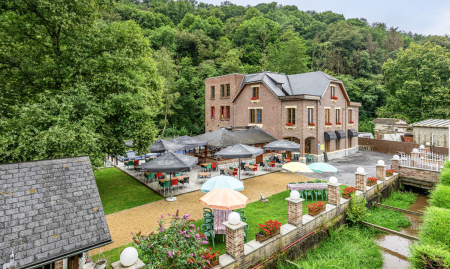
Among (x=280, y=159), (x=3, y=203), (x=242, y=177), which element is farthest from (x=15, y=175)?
(x=280, y=159)

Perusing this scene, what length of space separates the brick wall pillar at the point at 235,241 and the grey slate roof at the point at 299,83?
58.6ft

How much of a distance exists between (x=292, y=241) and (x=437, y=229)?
13.0 feet

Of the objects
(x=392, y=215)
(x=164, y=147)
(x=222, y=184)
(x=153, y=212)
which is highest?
(x=164, y=147)

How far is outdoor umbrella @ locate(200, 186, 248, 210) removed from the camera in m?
6.96

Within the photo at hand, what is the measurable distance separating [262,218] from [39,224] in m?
7.42

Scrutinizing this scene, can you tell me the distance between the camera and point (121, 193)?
12711mm

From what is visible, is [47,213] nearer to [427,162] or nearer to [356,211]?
[356,211]

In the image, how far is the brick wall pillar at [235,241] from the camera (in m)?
5.98

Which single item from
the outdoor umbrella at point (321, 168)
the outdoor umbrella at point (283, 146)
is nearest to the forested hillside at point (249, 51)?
the outdoor umbrella at point (283, 146)

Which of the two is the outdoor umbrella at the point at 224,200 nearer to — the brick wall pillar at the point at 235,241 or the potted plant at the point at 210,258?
the brick wall pillar at the point at 235,241

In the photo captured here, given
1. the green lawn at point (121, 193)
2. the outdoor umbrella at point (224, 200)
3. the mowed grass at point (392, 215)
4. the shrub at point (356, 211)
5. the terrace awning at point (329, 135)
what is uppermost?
the terrace awning at point (329, 135)

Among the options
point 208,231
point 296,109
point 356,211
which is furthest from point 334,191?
point 296,109

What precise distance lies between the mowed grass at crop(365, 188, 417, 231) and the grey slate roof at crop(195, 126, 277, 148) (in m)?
10.3

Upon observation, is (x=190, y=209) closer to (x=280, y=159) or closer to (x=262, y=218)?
(x=262, y=218)
